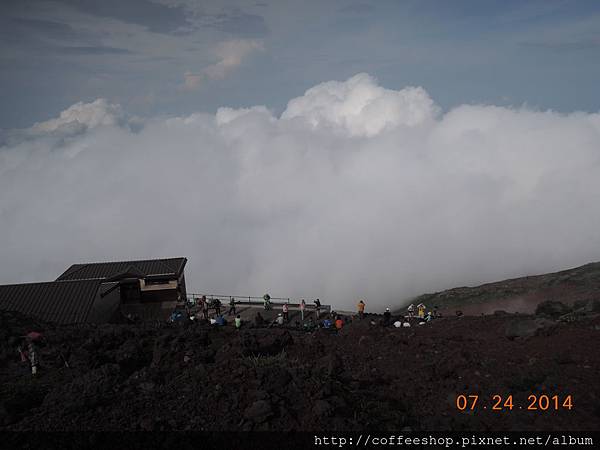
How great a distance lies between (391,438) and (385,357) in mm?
5382

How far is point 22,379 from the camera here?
39.5 ft

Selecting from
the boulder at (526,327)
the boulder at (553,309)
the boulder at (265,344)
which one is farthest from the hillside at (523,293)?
the boulder at (265,344)

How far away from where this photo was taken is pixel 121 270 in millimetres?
29578

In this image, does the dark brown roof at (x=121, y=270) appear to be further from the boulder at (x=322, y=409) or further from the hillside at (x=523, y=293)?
the hillside at (x=523, y=293)

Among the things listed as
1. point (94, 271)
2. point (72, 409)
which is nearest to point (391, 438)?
point (72, 409)

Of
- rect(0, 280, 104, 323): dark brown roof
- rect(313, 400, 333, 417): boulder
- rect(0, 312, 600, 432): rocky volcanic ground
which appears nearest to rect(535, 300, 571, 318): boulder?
rect(0, 312, 600, 432): rocky volcanic ground

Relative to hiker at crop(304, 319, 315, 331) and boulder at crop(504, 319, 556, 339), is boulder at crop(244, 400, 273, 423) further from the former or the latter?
hiker at crop(304, 319, 315, 331)

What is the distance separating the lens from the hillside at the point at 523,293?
3644 centimetres

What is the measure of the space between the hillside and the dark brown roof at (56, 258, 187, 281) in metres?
24.7

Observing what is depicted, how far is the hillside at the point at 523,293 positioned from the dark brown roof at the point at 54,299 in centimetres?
2902

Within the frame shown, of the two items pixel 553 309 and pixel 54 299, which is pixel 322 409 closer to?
pixel 553 309

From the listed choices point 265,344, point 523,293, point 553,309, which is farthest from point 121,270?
point 523,293

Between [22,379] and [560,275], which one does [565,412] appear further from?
[560,275]

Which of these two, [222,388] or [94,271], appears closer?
[222,388]
